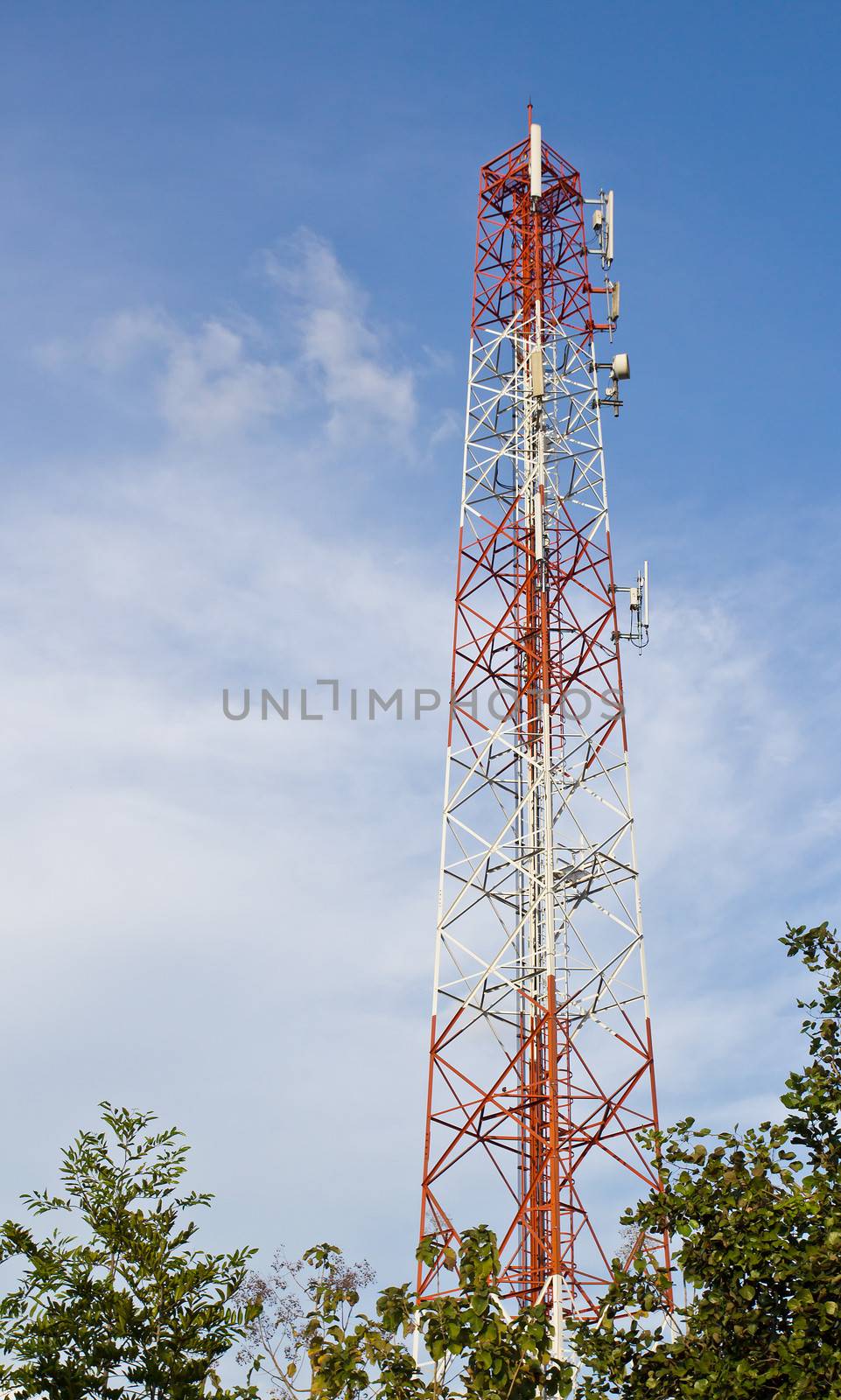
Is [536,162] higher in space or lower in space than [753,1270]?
higher

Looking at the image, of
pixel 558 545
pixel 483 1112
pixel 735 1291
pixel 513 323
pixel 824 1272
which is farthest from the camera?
pixel 513 323

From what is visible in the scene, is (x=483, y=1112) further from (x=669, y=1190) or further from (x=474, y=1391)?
(x=474, y=1391)

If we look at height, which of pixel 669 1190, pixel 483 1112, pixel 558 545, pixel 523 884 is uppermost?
pixel 558 545

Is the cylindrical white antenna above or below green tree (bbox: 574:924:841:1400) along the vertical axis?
above

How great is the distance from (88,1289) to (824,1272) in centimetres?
651

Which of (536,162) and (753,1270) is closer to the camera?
(753,1270)

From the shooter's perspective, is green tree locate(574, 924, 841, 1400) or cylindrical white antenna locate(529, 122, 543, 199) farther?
cylindrical white antenna locate(529, 122, 543, 199)

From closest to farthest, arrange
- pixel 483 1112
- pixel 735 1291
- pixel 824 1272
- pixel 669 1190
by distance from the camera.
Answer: pixel 824 1272 < pixel 735 1291 < pixel 669 1190 < pixel 483 1112

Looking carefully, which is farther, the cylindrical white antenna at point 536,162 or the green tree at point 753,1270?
the cylindrical white antenna at point 536,162

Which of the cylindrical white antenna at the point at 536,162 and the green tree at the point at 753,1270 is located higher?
the cylindrical white antenna at the point at 536,162

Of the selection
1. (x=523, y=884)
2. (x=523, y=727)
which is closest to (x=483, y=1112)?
(x=523, y=884)

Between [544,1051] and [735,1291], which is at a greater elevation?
[544,1051]

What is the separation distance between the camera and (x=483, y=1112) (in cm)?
2402

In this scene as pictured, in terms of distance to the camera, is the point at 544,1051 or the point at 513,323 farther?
the point at 513,323
